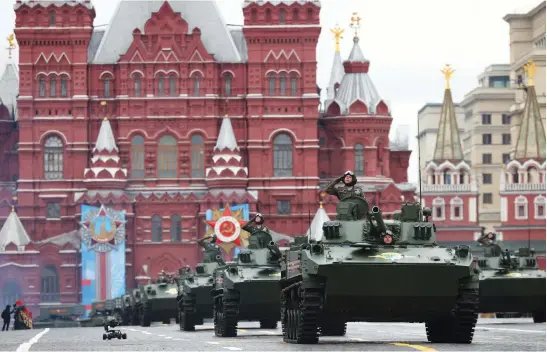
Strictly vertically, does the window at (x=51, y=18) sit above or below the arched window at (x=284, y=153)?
above

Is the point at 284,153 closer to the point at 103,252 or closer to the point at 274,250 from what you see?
the point at 103,252

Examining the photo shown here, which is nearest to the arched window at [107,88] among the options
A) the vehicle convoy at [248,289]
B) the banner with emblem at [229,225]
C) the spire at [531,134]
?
the banner with emblem at [229,225]

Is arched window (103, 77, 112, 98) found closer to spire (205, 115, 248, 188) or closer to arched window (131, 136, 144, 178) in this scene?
arched window (131, 136, 144, 178)

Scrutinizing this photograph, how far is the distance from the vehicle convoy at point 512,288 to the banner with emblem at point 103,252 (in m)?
52.5

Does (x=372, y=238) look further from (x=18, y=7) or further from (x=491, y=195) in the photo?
(x=491, y=195)

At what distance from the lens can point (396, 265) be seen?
1073 inches

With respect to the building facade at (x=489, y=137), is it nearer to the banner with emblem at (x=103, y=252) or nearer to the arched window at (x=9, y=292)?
the banner with emblem at (x=103, y=252)

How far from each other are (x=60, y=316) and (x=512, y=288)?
42.9 meters

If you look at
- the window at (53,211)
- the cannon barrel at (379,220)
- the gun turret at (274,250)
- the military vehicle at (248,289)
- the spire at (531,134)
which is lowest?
the military vehicle at (248,289)

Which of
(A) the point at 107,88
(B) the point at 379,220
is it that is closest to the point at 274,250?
(B) the point at 379,220

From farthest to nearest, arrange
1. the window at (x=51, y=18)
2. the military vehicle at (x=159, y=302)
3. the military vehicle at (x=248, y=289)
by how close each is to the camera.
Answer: the window at (x=51, y=18), the military vehicle at (x=159, y=302), the military vehicle at (x=248, y=289)

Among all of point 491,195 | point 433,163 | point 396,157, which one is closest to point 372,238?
point 396,157

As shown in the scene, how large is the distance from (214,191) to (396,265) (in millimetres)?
72436

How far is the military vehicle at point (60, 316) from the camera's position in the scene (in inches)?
3234
